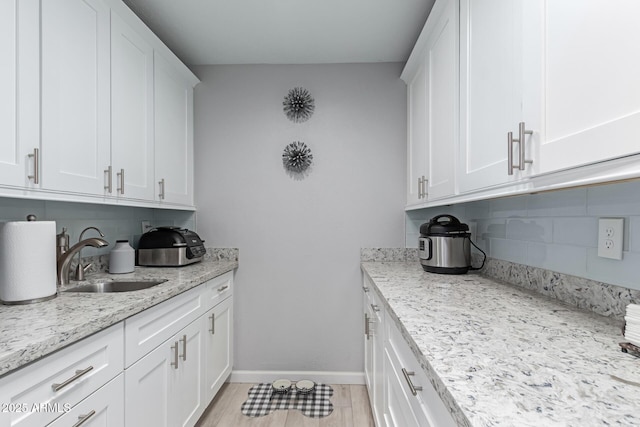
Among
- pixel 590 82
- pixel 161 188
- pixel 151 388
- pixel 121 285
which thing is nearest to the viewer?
pixel 590 82

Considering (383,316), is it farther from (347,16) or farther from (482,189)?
(347,16)

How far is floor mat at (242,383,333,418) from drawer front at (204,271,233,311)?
718 millimetres

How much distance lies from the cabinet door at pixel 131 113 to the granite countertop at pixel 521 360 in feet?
4.78

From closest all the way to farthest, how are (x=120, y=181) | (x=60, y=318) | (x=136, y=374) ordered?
1. (x=60, y=318)
2. (x=136, y=374)
3. (x=120, y=181)

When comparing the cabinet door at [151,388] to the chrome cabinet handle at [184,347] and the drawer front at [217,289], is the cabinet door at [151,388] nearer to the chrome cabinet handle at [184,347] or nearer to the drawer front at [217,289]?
the chrome cabinet handle at [184,347]

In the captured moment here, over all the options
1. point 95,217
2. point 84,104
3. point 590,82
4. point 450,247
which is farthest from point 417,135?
point 95,217

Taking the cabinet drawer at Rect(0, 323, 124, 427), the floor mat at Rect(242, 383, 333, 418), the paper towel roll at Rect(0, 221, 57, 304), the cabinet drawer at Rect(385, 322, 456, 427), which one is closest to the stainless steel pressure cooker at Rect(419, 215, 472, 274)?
the cabinet drawer at Rect(385, 322, 456, 427)

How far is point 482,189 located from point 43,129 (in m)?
1.63

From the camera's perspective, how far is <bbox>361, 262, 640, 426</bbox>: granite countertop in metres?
0.57

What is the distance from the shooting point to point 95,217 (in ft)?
6.81

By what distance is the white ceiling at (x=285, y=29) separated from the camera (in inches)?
78.4

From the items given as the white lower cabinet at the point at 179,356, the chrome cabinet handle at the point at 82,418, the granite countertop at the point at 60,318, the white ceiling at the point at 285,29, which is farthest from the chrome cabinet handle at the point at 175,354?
the white ceiling at the point at 285,29

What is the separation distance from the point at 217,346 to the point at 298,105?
1.81 meters

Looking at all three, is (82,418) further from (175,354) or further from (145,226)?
(145,226)
